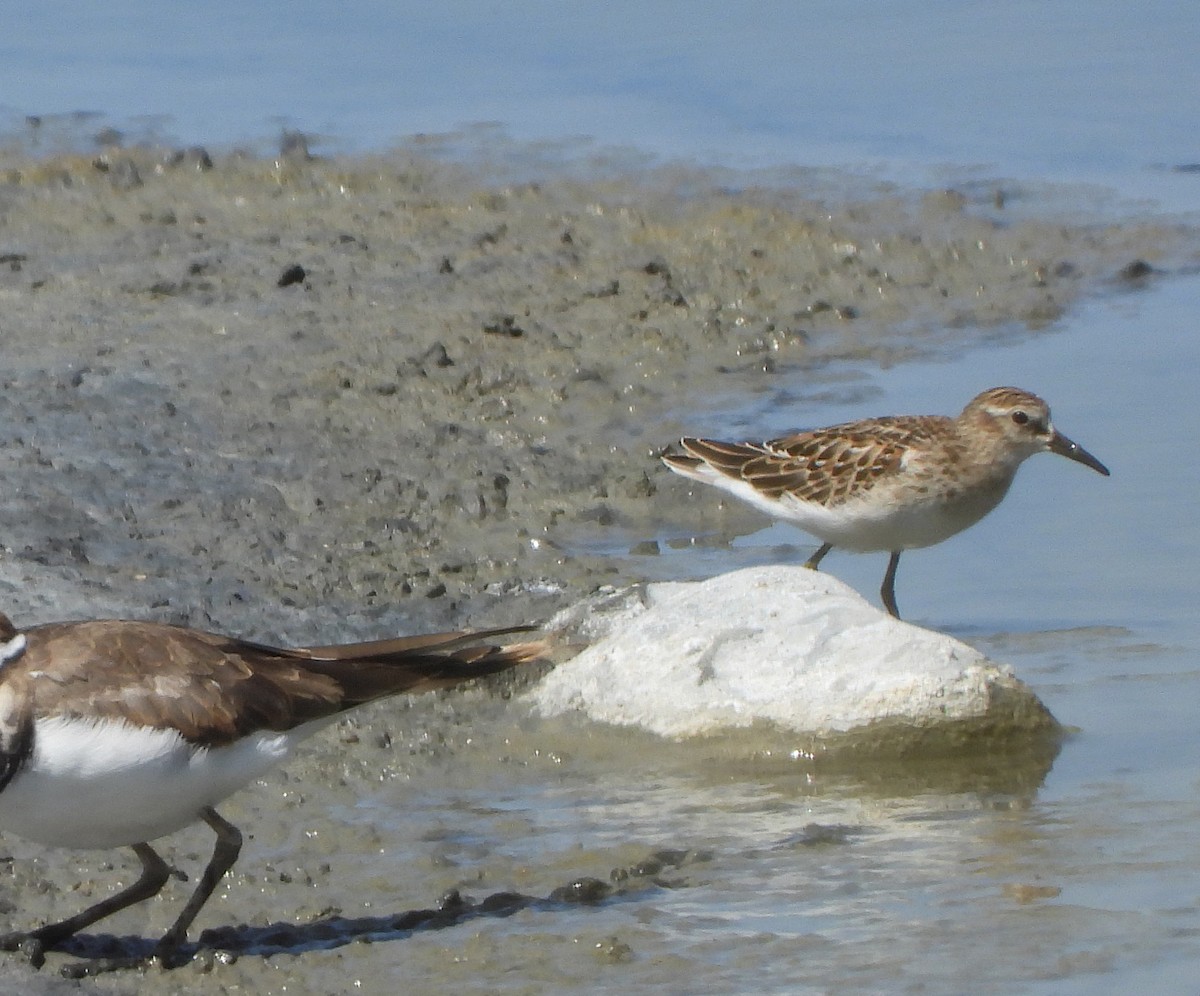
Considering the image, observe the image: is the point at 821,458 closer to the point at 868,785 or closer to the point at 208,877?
the point at 868,785

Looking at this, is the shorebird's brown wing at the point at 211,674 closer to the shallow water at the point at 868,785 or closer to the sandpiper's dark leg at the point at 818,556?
the shallow water at the point at 868,785

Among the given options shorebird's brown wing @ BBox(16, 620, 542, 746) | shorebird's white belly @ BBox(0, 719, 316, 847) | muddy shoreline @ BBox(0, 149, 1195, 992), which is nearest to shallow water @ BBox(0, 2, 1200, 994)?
muddy shoreline @ BBox(0, 149, 1195, 992)

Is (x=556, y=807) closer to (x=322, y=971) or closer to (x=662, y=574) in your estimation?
(x=322, y=971)

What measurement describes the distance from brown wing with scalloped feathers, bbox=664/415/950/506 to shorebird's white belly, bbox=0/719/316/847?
13.0ft

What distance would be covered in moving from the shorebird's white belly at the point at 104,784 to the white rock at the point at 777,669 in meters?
2.22

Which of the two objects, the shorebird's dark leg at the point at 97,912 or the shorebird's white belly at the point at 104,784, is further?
the shorebird's dark leg at the point at 97,912

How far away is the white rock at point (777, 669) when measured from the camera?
25.4 feet

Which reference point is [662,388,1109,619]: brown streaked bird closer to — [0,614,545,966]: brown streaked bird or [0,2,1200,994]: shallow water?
[0,2,1200,994]: shallow water

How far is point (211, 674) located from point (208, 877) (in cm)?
57

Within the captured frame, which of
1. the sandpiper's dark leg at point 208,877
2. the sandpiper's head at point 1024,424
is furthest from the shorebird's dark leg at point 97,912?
the sandpiper's head at point 1024,424

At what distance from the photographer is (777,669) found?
313 inches

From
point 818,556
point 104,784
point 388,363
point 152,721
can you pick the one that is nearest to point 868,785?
point 818,556

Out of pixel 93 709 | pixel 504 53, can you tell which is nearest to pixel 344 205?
pixel 504 53

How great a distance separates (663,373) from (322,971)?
6423 millimetres
